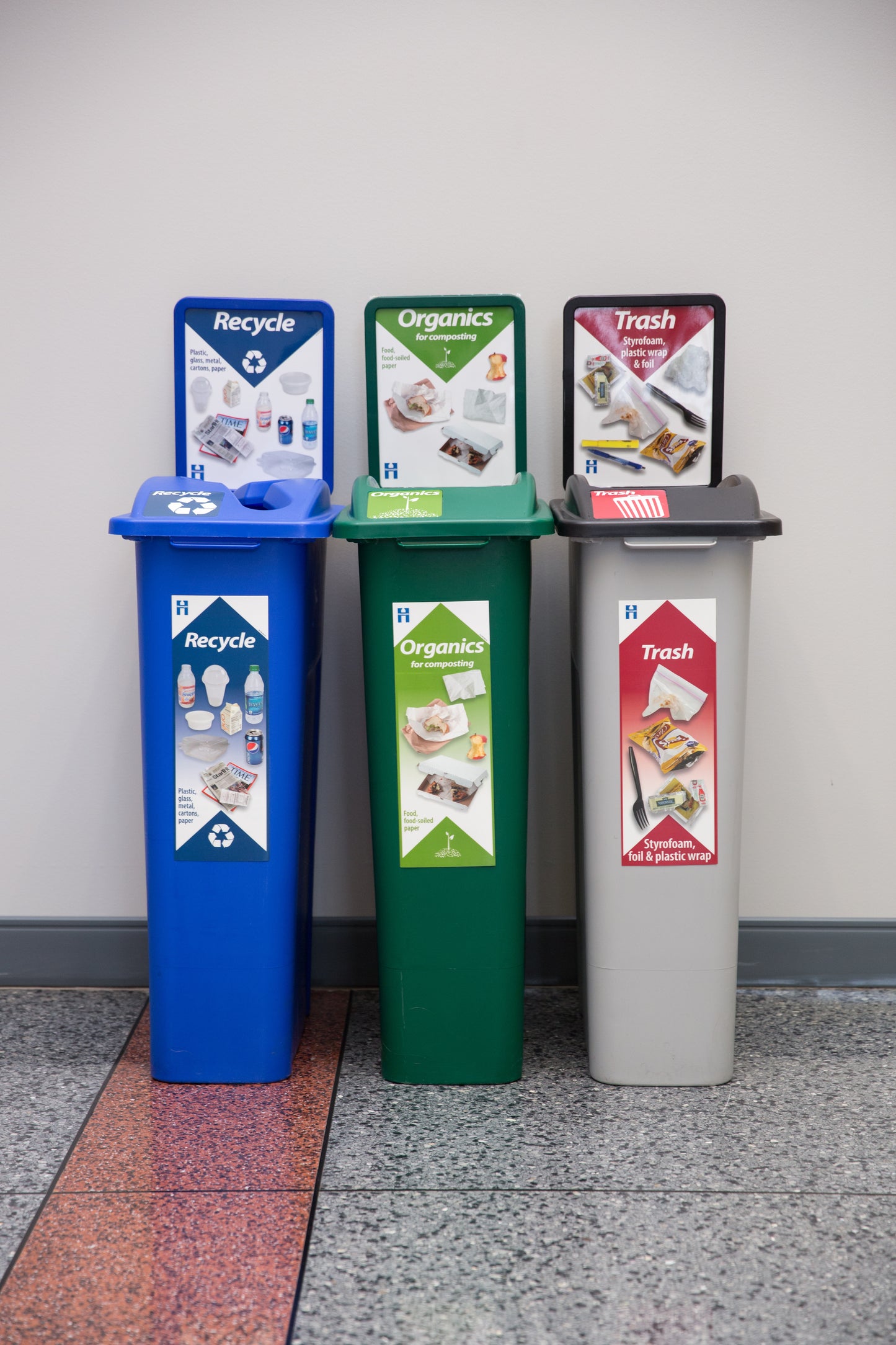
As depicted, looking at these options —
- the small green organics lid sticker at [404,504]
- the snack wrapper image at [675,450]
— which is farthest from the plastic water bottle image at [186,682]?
the snack wrapper image at [675,450]

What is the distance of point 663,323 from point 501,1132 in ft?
6.07

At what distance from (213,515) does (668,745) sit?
41.3 inches

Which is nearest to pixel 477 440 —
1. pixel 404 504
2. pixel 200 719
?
pixel 404 504

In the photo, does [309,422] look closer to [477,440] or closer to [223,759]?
[477,440]

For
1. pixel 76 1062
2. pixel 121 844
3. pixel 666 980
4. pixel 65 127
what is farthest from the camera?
pixel 121 844

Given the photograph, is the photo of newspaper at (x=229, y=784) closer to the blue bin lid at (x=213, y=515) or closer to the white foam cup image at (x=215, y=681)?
the white foam cup image at (x=215, y=681)

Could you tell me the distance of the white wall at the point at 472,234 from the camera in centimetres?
265

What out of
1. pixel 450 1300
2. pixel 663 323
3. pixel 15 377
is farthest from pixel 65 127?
pixel 450 1300

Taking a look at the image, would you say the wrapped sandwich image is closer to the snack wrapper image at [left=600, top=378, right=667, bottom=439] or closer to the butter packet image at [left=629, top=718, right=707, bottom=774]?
the snack wrapper image at [left=600, top=378, right=667, bottom=439]

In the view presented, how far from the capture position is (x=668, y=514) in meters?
2.25

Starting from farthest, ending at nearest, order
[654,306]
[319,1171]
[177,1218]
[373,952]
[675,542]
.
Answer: [373,952], [654,306], [675,542], [319,1171], [177,1218]

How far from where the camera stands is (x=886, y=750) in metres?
2.86

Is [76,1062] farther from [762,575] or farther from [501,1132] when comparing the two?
[762,575]

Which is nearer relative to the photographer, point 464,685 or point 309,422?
point 464,685
